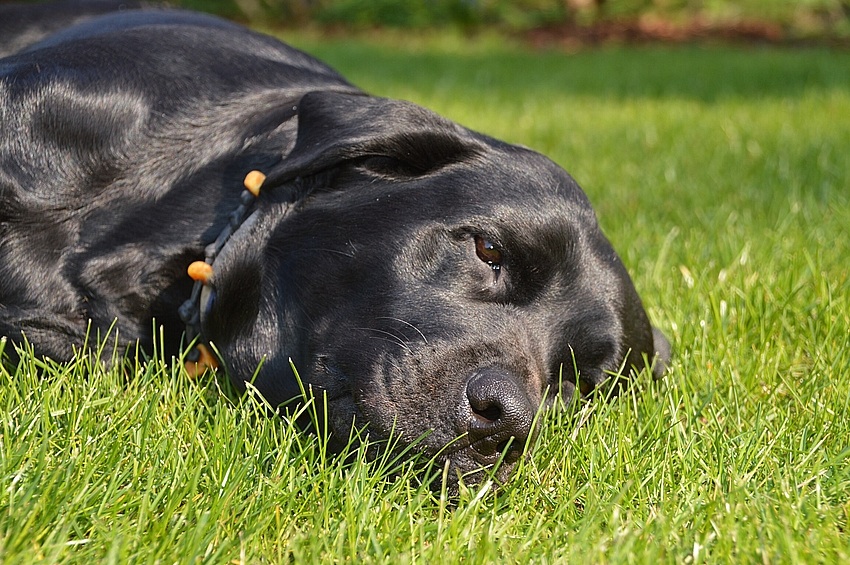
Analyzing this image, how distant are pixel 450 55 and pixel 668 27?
5.53 metres

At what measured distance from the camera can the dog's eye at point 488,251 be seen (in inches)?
98.6

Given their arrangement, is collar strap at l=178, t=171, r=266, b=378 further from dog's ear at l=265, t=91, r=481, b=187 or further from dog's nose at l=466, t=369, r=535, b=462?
dog's nose at l=466, t=369, r=535, b=462

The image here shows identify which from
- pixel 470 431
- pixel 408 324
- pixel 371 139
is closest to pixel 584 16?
pixel 371 139

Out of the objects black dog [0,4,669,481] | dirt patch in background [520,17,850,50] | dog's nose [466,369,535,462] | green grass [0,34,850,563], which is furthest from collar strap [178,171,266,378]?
dirt patch in background [520,17,850,50]

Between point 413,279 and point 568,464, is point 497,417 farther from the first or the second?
point 413,279

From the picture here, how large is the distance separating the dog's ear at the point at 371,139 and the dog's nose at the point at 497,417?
75 cm

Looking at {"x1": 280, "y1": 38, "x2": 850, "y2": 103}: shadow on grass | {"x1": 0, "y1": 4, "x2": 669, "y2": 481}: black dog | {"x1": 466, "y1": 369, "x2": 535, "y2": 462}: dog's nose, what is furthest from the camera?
{"x1": 280, "y1": 38, "x2": 850, "y2": 103}: shadow on grass

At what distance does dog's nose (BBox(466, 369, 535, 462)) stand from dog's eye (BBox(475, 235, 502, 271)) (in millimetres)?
413

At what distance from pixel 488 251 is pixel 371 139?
0.44 metres

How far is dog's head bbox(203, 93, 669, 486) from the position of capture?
7.56ft

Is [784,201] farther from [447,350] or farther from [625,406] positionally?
[447,350]

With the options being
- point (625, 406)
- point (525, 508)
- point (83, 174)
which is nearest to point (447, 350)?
point (525, 508)

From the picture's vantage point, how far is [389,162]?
2709mm

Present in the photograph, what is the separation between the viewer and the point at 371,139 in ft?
8.46
